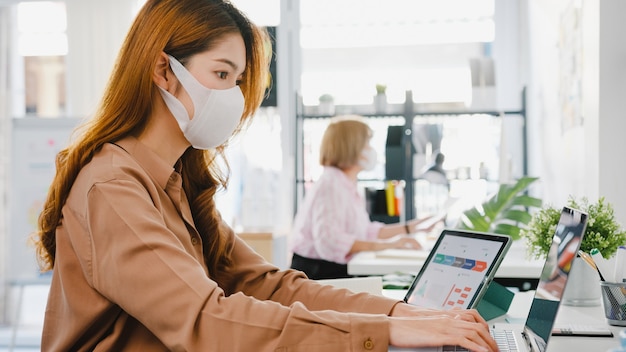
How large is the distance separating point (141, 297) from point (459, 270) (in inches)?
30.2

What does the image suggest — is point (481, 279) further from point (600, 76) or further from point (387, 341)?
point (600, 76)

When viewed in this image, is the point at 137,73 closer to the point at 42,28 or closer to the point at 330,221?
the point at 330,221

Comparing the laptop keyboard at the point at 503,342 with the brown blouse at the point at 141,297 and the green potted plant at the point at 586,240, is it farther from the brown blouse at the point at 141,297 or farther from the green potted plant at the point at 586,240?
the green potted plant at the point at 586,240

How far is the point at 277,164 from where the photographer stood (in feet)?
17.2

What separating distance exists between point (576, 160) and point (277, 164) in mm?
2702

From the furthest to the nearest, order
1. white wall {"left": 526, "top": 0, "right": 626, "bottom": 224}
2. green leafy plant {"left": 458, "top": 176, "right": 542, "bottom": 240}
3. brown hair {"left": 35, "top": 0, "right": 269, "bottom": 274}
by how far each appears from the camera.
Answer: green leafy plant {"left": 458, "top": 176, "right": 542, "bottom": 240} → white wall {"left": 526, "top": 0, "right": 626, "bottom": 224} → brown hair {"left": 35, "top": 0, "right": 269, "bottom": 274}

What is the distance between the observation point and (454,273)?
1.63 m

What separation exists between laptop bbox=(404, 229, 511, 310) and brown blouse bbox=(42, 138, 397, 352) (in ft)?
1.44

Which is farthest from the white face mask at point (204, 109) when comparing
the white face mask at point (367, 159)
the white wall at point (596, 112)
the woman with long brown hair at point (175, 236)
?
the white face mask at point (367, 159)

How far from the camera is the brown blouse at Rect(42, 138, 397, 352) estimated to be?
1.12 metres

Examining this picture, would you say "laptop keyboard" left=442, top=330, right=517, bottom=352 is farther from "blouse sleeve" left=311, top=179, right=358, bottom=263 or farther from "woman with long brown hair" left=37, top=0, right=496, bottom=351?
"blouse sleeve" left=311, top=179, right=358, bottom=263

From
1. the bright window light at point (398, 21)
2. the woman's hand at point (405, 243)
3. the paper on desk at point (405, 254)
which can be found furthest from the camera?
the bright window light at point (398, 21)

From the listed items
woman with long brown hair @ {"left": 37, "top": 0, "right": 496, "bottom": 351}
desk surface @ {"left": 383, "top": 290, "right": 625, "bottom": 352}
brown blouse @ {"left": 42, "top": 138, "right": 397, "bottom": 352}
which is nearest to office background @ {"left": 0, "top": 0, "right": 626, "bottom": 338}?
desk surface @ {"left": 383, "top": 290, "right": 625, "bottom": 352}

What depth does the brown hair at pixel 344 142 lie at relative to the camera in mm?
4066
